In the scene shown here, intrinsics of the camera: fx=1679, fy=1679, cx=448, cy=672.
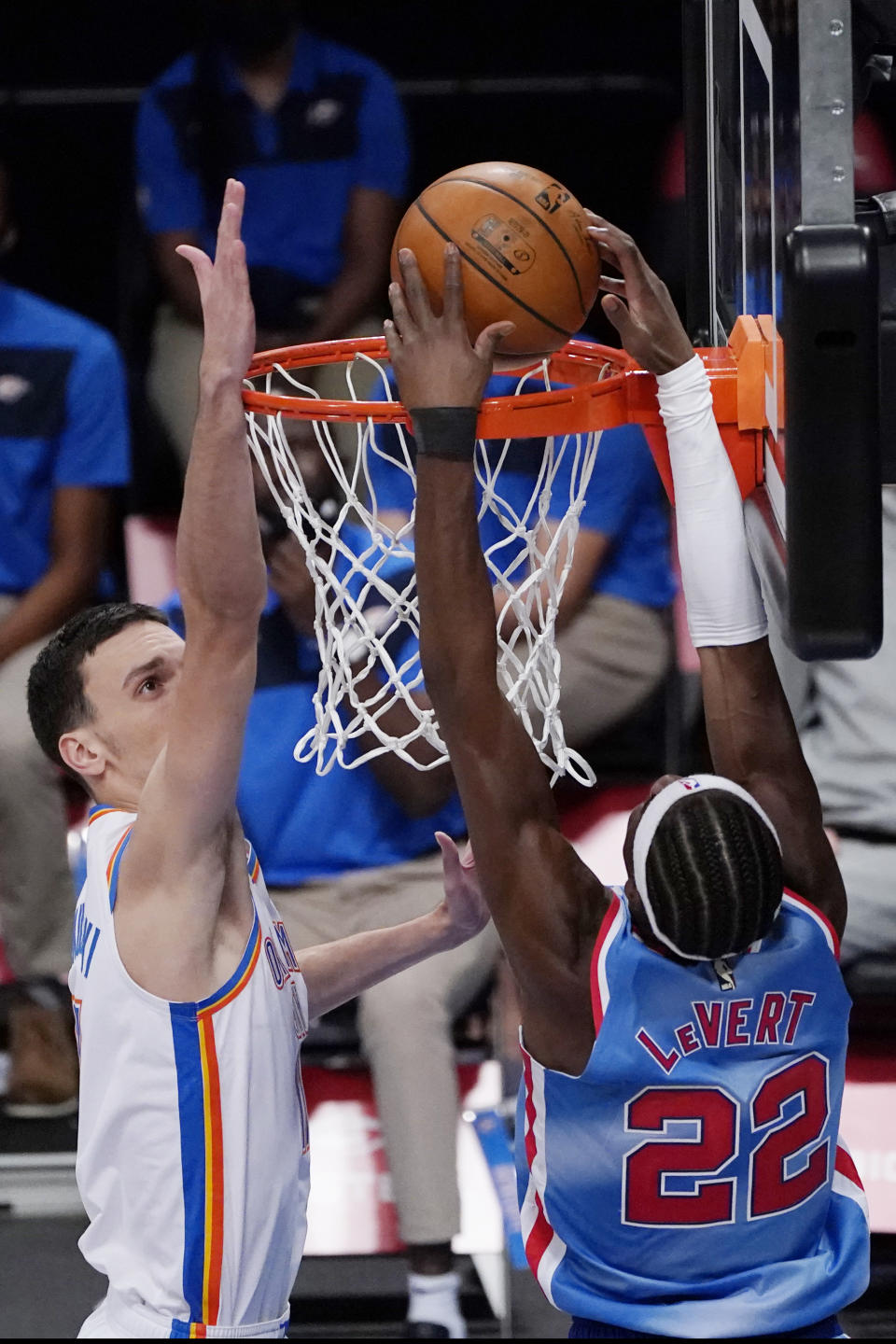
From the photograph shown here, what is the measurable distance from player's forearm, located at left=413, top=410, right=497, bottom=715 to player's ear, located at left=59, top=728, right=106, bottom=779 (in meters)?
0.68

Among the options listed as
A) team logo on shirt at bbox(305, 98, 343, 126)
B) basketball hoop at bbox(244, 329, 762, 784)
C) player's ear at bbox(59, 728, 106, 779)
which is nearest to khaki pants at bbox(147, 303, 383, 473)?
team logo on shirt at bbox(305, 98, 343, 126)

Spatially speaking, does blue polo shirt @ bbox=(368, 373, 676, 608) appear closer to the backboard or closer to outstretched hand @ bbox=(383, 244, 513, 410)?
outstretched hand @ bbox=(383, 244, 513, 410)

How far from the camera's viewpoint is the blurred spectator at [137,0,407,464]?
504cm

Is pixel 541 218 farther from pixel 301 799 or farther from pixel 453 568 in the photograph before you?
pixel 301 799

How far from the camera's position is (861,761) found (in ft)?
13.7

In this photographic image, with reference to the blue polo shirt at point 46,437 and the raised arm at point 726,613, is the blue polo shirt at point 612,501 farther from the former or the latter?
the raised arm at point 726,613

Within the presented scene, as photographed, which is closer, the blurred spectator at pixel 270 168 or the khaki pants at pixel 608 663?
A: the khaki pants at pixel 608 663

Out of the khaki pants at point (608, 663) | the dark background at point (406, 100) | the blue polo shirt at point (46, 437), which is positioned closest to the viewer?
the khaki pants at point (608, 663)

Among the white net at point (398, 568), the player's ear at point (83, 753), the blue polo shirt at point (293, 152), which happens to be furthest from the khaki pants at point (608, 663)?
the player's ear at point (83, 753)

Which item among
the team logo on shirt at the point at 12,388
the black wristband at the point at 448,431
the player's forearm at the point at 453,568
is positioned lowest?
the player's forearm at the point at 453,568

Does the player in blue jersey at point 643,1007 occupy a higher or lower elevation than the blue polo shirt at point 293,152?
lower

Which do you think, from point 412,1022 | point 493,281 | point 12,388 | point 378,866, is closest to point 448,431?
point 493,281

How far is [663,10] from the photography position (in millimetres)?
5391

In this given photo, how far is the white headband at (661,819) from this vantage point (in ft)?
6.71
